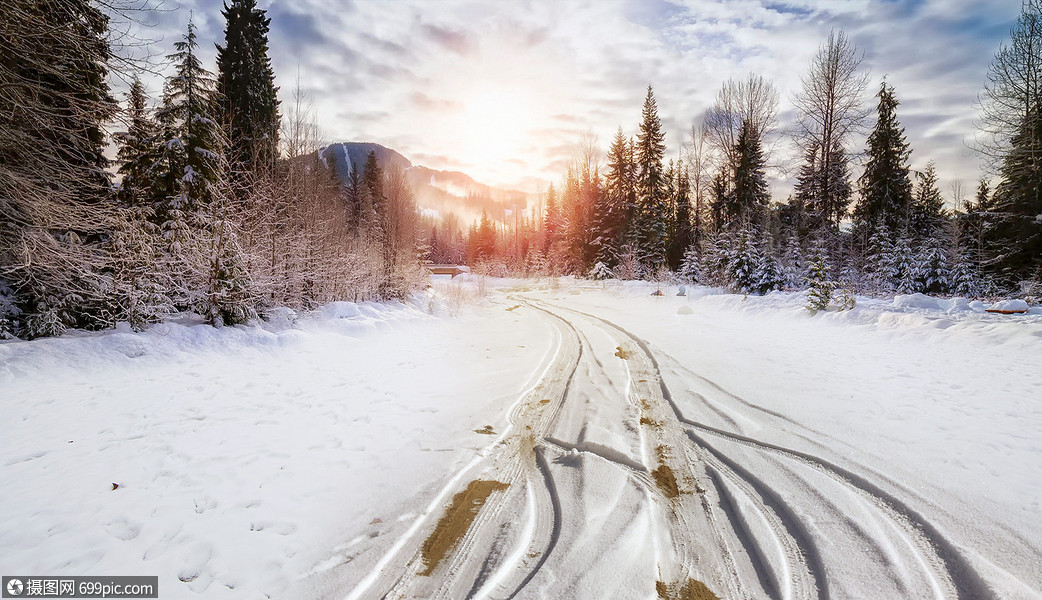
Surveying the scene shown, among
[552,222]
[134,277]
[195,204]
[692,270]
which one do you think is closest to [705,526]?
[134,277]

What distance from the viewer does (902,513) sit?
2.58 metres

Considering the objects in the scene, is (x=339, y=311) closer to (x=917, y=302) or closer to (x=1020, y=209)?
(x=917, y=302)

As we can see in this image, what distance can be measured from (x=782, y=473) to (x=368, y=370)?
632 centimetres

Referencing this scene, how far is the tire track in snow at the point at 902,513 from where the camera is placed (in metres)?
2.02

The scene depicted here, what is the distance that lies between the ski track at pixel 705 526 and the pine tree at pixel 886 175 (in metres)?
27.5

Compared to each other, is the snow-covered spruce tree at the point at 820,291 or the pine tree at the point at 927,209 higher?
the pine tree at the point at 927,209

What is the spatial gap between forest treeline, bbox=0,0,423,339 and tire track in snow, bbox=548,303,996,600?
8.12m

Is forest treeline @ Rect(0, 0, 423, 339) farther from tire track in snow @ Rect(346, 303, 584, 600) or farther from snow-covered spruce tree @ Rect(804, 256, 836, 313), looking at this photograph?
snow-covered spruce tree @ Rect(804, 256, 836, 313)

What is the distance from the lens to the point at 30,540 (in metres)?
2.40

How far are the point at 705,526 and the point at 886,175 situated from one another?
3109cm

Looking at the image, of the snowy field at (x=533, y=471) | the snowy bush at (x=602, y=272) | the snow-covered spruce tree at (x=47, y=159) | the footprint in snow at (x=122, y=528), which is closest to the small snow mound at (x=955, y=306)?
the snowy field at (x=533, y=471)

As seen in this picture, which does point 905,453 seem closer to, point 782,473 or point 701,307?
point 782,473

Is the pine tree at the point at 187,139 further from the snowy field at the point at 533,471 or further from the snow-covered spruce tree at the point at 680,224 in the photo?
the snow-covered spruce tree at the point at 680,224

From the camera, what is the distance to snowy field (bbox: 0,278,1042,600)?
2.21m
